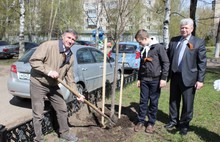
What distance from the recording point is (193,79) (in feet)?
14.4

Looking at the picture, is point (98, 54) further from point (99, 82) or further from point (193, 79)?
point (193, 79)

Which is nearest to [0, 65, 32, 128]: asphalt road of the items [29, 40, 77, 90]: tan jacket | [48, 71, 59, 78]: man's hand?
[29, 40, 77, 90]: tan jacket

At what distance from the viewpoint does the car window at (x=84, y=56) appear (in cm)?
668

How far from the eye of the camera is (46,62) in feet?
12.6

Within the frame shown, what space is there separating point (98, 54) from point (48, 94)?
3892mm

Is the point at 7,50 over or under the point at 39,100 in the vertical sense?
under

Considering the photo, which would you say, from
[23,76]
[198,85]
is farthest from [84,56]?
[198,85]

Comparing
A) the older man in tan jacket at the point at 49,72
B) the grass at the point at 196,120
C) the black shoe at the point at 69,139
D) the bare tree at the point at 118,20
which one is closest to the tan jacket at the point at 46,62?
the older man in tan jacket at the point at 49,72

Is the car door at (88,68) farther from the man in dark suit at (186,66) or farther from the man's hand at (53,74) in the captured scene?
the man's hand at (53,74)

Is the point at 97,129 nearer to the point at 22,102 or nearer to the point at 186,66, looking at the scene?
the point at 186,66

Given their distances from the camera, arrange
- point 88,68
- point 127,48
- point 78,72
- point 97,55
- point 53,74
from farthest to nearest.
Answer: point 127,48 → point 97,55 → point 88,68 → point 78,72 → point 53,74

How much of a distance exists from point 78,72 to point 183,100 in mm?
2829

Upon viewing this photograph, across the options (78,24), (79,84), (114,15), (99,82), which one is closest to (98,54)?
(99,82)

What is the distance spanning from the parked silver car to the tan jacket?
1.84 metres
